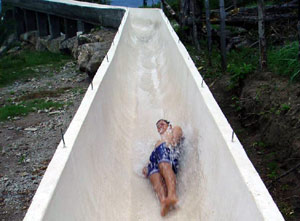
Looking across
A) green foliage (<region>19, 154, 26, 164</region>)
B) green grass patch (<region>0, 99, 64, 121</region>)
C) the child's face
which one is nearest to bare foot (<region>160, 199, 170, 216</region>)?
the child's face

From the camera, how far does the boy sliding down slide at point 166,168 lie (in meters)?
3.15

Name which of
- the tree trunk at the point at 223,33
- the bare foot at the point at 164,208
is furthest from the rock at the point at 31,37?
the bare foot at the point at 164,208

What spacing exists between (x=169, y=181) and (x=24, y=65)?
30.6 feet

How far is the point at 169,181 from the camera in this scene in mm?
3252

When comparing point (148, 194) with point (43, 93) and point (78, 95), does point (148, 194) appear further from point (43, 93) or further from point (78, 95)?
point (43, 93)

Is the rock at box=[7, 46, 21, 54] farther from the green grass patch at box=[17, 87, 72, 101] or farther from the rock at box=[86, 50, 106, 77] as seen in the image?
the rock at box=[86, 50, 106, 77]

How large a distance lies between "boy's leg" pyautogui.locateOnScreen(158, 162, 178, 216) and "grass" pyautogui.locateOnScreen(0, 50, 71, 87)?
696 centimetres

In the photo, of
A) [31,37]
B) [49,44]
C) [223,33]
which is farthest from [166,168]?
[31,37]

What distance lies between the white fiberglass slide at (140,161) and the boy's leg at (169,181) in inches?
5.6

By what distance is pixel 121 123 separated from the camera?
14.9 feet

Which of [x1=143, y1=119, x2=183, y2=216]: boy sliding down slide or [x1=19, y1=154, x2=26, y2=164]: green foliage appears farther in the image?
[x1=19, y1=154, x2=26, y2=164]: green foliage

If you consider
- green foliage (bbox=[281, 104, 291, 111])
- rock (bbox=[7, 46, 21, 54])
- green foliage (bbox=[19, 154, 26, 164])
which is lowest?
rock (bbox=[7, 46, 21, 54])

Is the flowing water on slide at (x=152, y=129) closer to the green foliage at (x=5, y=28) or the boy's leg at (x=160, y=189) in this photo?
the boy's leg at (x=160, y=189)

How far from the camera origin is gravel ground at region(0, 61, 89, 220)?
4.01 m
